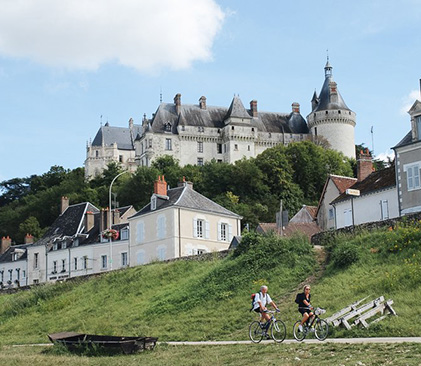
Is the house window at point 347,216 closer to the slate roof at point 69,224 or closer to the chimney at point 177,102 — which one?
the slate roof at point 69,224

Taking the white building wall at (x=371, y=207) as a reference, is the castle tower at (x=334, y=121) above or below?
above

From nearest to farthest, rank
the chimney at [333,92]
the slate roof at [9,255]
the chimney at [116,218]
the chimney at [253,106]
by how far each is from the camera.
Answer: the chimney at [116,218] < the slate roof at [9,255] < the chimney at [333,92] < the chimney at [253,106]

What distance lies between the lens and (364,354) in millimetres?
13938

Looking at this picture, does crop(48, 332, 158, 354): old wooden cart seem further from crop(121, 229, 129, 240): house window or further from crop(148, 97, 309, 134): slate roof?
crop(148, 97, 309, 134): slate roof

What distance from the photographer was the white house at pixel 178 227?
144ft

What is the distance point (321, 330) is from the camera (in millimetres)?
16391

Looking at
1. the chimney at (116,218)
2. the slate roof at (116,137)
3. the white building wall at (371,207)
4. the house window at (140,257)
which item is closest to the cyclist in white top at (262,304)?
the white building wall at (371,207)

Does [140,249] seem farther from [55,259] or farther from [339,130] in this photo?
[339,130]

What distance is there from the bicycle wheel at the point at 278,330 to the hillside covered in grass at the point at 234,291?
1.22m

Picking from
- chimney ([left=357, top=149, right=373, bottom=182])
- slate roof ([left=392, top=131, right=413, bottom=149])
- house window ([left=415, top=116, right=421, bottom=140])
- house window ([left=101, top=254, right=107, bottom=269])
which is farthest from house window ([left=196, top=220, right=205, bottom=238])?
house window ([left=415, top=116, right=421, bottom=140])

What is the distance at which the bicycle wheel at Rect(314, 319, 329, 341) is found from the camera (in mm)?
16328

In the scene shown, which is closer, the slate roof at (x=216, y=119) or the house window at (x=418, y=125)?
the house window at (x=418, y=125)

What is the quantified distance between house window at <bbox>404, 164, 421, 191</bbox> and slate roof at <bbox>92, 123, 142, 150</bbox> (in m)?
85.4

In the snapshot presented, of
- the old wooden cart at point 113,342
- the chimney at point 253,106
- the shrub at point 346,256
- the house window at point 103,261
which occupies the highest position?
the chimney at point 253,106
